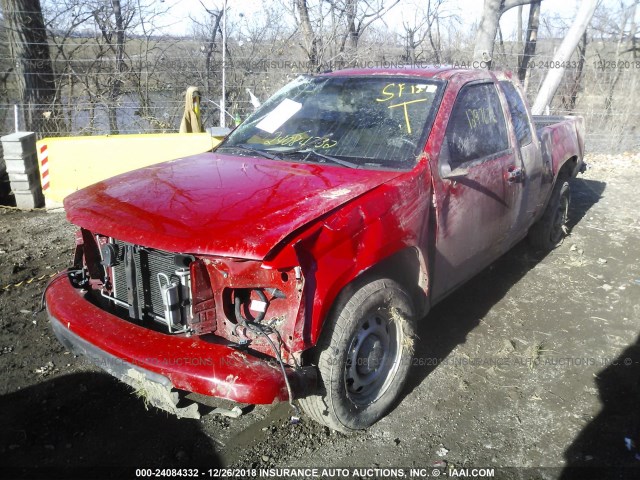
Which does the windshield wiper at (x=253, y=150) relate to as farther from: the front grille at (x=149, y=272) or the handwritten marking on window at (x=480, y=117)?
the handwritten marking on window at (x=480, y=117)

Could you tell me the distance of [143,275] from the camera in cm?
270

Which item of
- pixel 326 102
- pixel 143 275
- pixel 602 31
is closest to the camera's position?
pixel 143 275

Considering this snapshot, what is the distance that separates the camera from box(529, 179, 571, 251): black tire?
18.0ft

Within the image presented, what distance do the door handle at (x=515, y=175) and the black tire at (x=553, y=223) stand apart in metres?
1.50

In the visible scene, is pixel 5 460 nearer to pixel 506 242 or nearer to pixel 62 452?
pixel 62 452

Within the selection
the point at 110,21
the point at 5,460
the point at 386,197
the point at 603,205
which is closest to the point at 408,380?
the point at 386,197

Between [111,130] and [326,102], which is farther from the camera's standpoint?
[111,130]

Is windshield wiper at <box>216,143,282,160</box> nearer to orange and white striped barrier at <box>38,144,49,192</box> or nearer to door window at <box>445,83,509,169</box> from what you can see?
door window at <box>445,83,509,169</box>

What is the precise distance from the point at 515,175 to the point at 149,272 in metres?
2.82

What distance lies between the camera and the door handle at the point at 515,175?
3973mm

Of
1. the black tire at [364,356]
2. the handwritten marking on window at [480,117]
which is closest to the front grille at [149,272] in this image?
the black tire at [364,356]

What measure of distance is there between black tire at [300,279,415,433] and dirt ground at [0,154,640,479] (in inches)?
6.8

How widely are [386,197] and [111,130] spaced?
27.7 feet

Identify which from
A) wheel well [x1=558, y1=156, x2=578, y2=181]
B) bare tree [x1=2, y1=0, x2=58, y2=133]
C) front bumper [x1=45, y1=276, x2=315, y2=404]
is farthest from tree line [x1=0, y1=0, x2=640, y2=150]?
front bumper [x1=45, y1=276, x2=315, y2=404]
